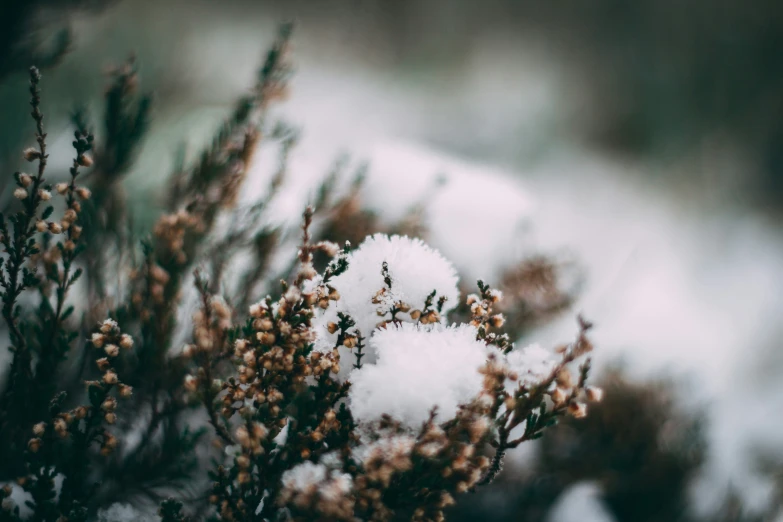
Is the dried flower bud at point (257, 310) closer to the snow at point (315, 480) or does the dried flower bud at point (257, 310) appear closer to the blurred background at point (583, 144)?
the snow at point (315, 480)

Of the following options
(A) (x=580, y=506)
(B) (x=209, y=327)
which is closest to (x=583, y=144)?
(A) (x=580, y=506)

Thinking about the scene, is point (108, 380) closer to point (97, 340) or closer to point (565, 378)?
point (97, 340)

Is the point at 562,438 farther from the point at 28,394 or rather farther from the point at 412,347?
the point at 28,394

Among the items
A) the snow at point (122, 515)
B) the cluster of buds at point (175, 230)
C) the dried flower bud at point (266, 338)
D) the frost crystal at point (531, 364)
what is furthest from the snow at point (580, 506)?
the cluster of buds at point (175, 230)

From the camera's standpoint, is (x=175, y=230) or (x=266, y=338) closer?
(x=266, y=338)

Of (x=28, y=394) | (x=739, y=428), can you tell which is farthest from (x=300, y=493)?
(x=739, y=428)
